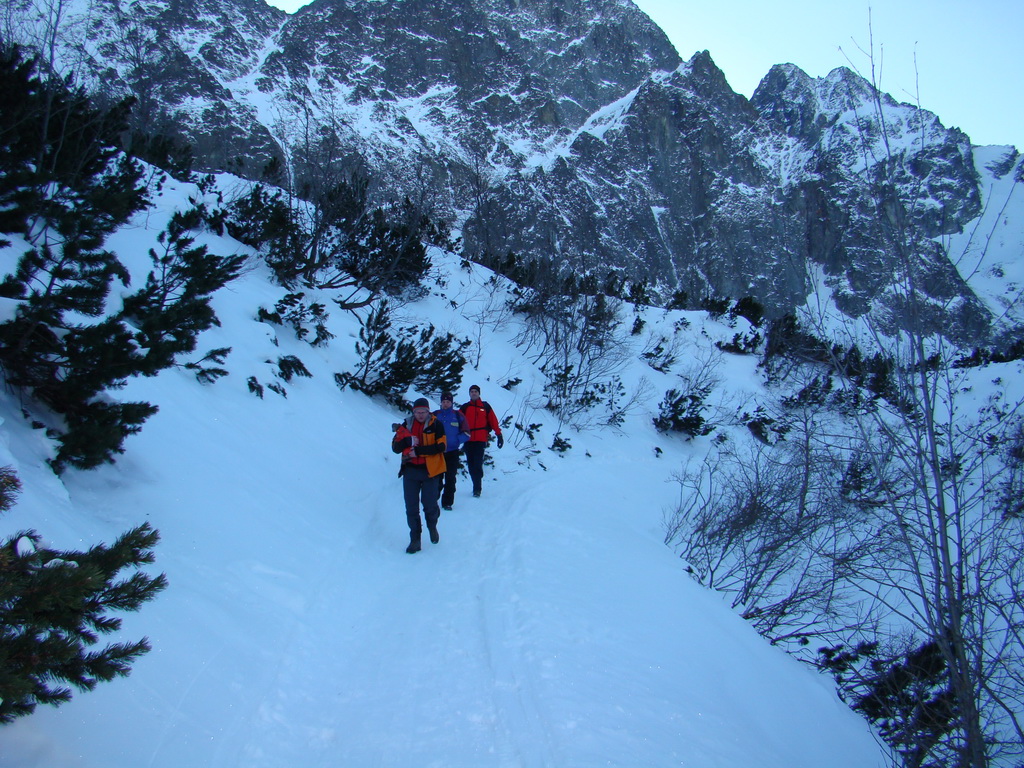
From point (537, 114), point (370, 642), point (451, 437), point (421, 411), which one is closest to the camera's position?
point (370, 642)

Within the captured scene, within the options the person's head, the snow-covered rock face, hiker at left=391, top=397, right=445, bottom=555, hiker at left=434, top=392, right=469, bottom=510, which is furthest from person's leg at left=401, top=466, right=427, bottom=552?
the snow-covered rock face

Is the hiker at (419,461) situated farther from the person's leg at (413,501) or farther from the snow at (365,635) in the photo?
the snow at (365,635)

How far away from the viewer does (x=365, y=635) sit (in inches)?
129

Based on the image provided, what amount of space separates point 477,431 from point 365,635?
3.75 metres

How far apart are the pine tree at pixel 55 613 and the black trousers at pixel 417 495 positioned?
10.3 feet

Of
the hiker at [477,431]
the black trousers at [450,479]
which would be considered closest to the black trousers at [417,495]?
the black trousers at [450,479]

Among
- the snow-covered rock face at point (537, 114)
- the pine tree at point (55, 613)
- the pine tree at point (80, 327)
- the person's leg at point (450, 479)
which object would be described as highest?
the snow-covered rock face at point (537, 114)

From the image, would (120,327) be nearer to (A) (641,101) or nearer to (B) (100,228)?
(B) (100,228)

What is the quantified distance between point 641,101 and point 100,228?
8013cm

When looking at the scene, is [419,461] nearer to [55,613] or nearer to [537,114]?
[55,613]

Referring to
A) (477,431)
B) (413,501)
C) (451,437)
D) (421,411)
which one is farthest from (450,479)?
(421,411)

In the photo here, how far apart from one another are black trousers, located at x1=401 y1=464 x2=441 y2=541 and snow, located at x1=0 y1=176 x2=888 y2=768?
0.91ft

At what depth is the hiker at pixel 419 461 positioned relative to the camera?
4.73 m

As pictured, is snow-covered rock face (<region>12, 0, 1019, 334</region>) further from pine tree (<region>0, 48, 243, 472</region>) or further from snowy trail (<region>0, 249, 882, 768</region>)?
pine tree (<region>0, 48, 243, 472</region>)
